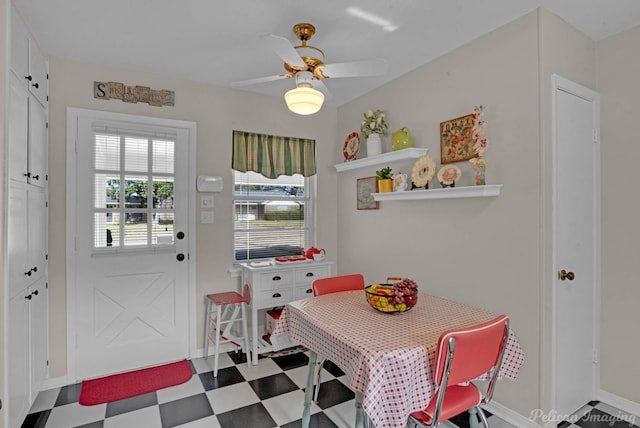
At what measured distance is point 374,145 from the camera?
3.25 meters

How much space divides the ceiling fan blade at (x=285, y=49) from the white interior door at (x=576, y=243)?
5.16ft

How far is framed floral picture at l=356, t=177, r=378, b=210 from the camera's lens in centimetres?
348

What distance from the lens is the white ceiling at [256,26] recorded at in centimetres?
206

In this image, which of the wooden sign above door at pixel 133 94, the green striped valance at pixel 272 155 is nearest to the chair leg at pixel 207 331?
the green striped valance at pixel 272 155

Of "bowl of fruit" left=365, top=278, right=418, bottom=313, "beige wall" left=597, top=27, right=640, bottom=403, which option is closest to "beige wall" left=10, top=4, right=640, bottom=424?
"beige wall" left=597, top=27, right=640, bottom=403

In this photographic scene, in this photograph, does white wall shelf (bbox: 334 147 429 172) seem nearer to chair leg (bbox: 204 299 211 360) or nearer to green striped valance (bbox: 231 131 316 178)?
green striped valance (bbox: 231 131 316 178)

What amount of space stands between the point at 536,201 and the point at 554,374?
1066 millimetres

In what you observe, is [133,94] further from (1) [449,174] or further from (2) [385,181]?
(1) [449,174]

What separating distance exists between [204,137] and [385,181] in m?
1.73

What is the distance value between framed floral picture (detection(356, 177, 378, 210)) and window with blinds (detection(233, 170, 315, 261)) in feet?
1.86

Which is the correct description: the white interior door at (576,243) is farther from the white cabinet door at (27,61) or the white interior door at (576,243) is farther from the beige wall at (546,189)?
the white cabinet door at (27,61)

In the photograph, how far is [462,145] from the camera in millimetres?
2535

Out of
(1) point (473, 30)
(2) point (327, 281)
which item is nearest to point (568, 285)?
(2) point (327, 281)

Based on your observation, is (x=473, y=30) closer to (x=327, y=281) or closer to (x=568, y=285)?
(x=568, y=285)
